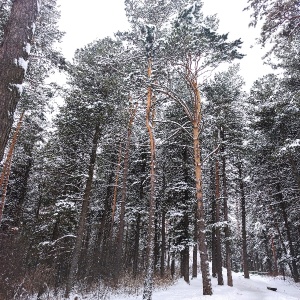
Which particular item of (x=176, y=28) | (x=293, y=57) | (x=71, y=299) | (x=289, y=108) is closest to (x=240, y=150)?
(x=289, y=108)

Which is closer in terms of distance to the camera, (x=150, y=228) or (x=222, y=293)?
(x=150, y=228)

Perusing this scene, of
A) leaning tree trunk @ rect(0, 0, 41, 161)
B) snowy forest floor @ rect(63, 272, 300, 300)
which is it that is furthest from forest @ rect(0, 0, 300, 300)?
snowy forest floor @ rect(63, 272, 300, 300)

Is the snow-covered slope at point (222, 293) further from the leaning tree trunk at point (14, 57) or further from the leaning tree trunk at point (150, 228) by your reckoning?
the leaning tree trunk at point (14, 57)

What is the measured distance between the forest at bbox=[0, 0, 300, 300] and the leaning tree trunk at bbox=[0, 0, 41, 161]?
21 millimetres

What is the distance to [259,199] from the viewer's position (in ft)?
69.2

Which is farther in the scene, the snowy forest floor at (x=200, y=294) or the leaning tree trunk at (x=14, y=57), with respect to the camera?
the snowy forest floor at (x=200, y=294)

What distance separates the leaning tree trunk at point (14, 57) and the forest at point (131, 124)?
0.07 feet

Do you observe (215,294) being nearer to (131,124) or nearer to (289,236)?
(131,124)

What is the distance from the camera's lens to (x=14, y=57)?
4723mm

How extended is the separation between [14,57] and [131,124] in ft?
40.5

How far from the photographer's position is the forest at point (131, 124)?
9.54 m

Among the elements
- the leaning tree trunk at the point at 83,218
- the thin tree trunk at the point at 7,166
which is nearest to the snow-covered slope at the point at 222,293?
the leaning tree trunk at the point at 83,218

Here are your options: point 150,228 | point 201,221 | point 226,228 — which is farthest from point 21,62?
point 226,228

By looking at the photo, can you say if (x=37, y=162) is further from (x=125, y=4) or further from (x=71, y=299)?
(x=125, y=4)
